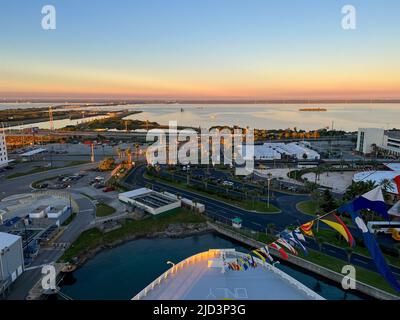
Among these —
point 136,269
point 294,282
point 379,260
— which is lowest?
point 136,269

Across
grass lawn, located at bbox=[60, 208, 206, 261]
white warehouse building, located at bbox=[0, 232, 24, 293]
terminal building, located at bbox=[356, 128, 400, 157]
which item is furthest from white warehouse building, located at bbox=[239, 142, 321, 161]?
white warehouse building, located at bbox=[0, 232, 24, 293]

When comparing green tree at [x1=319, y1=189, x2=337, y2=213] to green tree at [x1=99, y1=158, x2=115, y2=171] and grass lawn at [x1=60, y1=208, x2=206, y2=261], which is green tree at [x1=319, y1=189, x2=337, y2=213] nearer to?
grass lawn at [x1=60, y1=208, x2=206, y2=261]

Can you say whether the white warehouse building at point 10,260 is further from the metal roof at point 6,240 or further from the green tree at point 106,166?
the green tree at point 106,166

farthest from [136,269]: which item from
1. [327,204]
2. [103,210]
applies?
[327,204]

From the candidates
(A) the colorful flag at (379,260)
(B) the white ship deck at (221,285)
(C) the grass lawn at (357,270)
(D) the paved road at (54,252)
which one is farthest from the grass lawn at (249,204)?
(A) the colorful flag at (379,260)

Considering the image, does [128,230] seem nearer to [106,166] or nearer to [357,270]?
[357,270]
